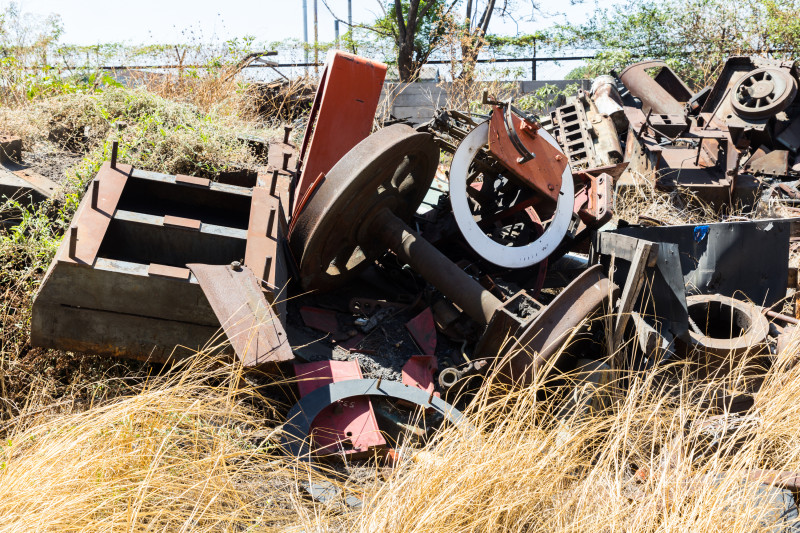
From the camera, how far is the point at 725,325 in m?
4.30

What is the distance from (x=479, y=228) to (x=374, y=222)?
0.71m

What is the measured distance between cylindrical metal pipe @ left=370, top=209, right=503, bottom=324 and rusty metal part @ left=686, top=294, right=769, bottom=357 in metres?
1.24

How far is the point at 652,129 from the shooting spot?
6.77 m

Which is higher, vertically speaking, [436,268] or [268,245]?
[268,245]

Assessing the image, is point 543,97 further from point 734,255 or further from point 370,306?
point 370,306

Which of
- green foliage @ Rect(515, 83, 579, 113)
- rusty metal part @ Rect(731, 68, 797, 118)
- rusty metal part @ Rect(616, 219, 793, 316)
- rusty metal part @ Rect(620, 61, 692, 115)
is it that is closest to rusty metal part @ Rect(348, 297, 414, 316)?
rusty metal part @ Rect(616, 219, 793, 316)

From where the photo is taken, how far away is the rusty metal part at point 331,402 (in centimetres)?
293

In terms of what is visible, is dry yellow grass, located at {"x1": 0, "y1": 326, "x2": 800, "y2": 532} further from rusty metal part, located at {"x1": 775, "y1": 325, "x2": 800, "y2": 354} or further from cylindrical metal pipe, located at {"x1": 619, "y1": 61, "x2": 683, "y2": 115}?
cylindrical metal pipe, located at {"x1": 619, "y1": 61, "x2": 683, "y2": 115}

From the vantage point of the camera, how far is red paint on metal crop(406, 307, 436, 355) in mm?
4090

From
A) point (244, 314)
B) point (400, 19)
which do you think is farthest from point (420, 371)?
point (400, 19)

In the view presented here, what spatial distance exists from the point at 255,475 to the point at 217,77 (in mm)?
5870

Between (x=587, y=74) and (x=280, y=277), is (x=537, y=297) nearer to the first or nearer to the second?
(x=280, y=277)

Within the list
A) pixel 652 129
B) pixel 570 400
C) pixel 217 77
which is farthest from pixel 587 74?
pixel 570 400

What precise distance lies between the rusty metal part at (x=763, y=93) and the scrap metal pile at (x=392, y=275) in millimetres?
2308
